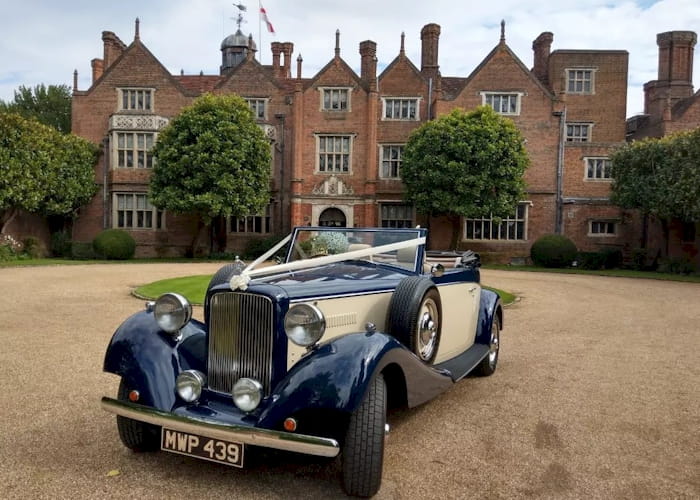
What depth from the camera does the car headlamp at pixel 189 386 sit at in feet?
10.6

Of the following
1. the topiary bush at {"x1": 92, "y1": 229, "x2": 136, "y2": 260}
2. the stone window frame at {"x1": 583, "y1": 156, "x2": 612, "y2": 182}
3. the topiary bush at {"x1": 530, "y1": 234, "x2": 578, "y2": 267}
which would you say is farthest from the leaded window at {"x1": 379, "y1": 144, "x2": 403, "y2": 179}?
the topiary bush at {"x1": 92, "y1": 229, "x2": 136, "y2": 260}

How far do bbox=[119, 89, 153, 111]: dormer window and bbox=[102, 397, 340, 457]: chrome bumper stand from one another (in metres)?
25.7

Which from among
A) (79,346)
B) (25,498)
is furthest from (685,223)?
(25,498)

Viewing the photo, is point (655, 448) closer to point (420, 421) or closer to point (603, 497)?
point (603, 497)

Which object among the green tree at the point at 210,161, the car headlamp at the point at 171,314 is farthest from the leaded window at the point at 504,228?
the car headlamp at the point at 171,314

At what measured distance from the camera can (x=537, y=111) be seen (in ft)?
82.6

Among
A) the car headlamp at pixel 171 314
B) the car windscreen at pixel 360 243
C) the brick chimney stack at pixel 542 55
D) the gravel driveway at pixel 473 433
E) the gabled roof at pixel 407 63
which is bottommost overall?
the gravel driveway at pixel 473 433

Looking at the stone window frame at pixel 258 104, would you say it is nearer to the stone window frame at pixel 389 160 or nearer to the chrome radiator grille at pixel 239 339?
the stone window frame at pixel 389 160

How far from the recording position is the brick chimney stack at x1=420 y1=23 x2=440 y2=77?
26.7 metres

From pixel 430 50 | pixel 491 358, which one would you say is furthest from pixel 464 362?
pixel 430 50

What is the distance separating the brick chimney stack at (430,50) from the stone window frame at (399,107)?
81.8 inches

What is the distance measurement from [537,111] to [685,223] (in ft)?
27.1

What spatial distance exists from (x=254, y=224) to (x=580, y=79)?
1970 cm

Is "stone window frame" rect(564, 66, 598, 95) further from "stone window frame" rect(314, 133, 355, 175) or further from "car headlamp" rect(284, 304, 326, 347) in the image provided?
"car headlamp" rect(284, 304, 326, 347)
